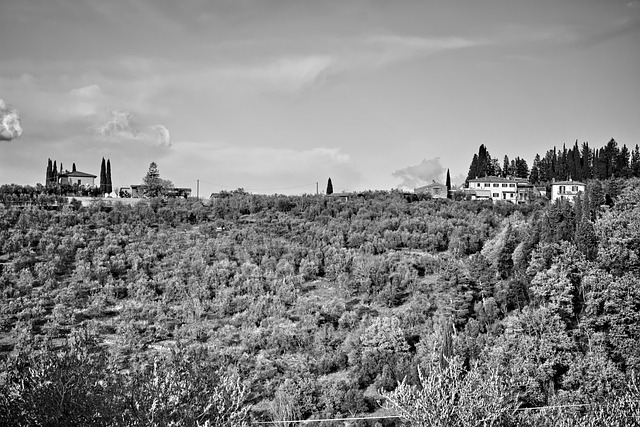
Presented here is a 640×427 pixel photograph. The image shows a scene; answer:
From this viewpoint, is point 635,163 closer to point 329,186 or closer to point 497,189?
point 497,189

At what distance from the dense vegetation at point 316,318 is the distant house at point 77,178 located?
23.2 m

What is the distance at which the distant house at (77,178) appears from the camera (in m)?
63.3

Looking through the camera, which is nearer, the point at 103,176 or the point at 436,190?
the point at 103,176

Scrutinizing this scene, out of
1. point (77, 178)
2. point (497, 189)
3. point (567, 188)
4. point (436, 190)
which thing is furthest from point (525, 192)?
point (77, 178)

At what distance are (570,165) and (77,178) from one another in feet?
209

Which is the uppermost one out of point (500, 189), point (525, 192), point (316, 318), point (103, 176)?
point (103, 176)

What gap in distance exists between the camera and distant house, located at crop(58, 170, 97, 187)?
208ft

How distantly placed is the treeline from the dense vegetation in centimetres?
3298

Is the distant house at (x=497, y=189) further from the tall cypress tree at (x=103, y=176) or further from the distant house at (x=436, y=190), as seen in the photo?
the tall cypress tree at (x=103, y=176)

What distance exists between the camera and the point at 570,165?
75.1m

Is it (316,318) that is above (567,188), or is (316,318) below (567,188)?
below

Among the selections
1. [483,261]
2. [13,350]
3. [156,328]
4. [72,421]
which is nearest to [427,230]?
[483,261]

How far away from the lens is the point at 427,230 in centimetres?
4169

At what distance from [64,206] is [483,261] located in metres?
31.4
